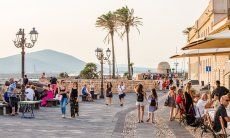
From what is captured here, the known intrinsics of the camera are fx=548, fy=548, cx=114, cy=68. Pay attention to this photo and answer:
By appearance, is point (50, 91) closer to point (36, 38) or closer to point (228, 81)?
point (36, 38)

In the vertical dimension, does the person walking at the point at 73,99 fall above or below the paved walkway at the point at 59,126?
above

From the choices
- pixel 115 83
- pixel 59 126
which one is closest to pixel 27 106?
pixel 59 126

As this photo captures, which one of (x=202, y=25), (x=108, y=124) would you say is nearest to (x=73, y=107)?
(x=108, y=124)

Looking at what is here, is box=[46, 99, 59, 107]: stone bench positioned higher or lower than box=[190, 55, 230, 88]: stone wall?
lower

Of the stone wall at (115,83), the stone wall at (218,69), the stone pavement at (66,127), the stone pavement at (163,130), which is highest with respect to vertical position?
the stone wall at (218,69)

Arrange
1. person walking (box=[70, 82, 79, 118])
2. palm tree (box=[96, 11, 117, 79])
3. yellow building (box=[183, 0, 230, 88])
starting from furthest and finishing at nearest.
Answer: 1. palm tree (box=[96, 11, 117, 79])
2. yellow building (box=[183, 0, 230, 88])
3. person walking (box=[70, 82, 79, 118])

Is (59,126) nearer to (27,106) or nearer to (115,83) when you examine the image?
(27,106)

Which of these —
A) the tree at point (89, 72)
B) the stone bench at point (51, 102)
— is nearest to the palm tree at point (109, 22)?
the tree at point (89, 72)

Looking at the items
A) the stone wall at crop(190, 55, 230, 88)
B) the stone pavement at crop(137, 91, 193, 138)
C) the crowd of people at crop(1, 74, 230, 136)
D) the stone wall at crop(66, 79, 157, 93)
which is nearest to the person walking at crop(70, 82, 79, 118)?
the crowd of people at crop(1, 74, 230, 136)

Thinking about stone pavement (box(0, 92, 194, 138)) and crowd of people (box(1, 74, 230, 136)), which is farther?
crowd of people (box(1, 74, 230, 136))

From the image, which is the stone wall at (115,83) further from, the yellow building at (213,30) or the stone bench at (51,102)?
the stone bench at (51,102)

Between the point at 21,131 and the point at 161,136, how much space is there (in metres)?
4.45

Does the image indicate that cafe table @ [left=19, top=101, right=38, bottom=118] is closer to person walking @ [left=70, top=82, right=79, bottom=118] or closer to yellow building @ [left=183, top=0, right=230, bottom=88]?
person walking @ [left=70, top=82, right=79, bottom=118]


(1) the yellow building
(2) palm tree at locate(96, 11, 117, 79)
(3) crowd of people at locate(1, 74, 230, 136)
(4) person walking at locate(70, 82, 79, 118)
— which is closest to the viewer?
(3) crowd of people at locate(1, 74, 230, 136)
